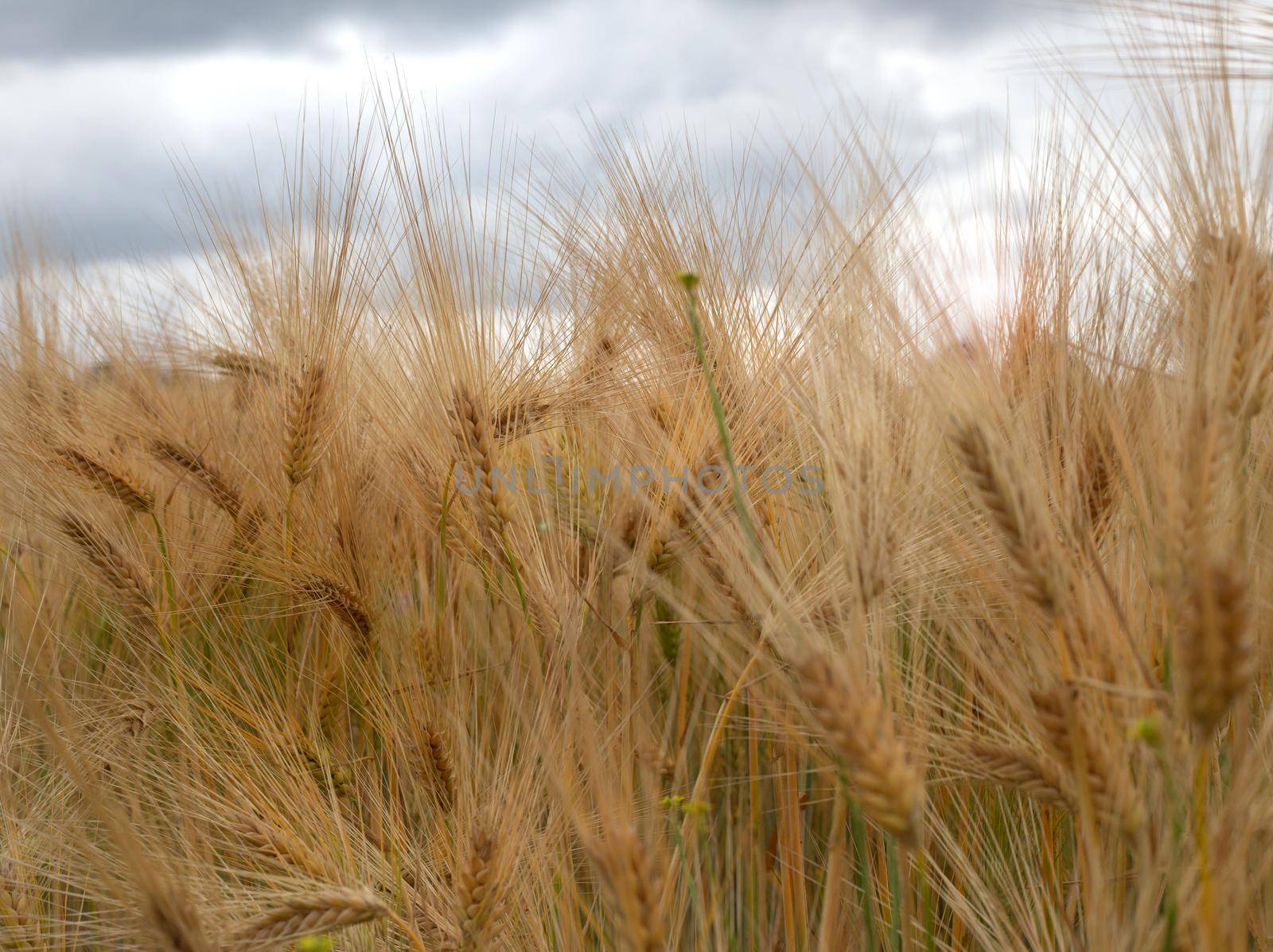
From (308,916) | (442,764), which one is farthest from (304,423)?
(308,916)

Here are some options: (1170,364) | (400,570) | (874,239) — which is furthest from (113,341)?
(1170,364)

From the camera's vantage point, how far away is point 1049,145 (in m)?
1.22

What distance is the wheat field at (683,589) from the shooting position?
2.18ft

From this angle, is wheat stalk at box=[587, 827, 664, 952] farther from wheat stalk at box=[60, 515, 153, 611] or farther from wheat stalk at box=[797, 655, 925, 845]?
wheat stalk at box=[60, 515, 153, 611]

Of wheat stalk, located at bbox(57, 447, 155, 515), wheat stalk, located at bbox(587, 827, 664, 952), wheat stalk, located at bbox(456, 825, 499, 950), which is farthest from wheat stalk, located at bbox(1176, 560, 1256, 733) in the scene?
wheat stalk, located at bbox(57, 447, 155, 515)

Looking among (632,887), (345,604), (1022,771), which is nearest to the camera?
(632,887)

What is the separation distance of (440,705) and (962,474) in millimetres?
701

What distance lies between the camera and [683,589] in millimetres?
1455

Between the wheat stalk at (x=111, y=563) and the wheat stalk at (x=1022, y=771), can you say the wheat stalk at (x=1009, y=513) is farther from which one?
the wheat stalk at (x=111, y=563)

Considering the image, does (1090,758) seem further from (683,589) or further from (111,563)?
(111,563)

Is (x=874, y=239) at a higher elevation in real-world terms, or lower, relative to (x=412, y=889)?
higher

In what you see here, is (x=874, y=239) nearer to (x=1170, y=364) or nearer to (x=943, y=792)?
(x=1170, y=364)

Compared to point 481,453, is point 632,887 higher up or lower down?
lower down

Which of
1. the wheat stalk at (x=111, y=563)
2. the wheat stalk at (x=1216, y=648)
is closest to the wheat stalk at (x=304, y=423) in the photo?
the wheat stalk at (x=111, y=563)
